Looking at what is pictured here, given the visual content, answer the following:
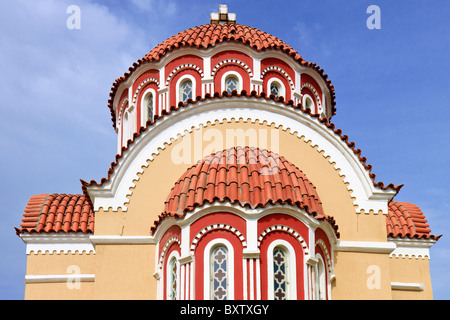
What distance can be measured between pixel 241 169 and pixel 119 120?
621 cm

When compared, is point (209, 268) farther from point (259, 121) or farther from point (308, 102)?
point (308, 102)

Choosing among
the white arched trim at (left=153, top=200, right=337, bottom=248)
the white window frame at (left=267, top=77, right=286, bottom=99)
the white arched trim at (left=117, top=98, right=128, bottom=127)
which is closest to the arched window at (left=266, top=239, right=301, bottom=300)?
the white arched trim at (left=153, top=200, right=337, bottom=248)

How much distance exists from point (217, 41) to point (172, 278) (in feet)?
20.8

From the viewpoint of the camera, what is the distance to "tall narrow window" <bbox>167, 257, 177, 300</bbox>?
14.0m

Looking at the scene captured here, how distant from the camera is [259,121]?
51.6 feet

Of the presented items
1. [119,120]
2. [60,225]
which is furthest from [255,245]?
[119,120]

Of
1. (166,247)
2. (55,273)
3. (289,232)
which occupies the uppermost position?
(289,232)

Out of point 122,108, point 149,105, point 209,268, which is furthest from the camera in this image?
point 122,108

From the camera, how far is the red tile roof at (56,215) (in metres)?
16.3

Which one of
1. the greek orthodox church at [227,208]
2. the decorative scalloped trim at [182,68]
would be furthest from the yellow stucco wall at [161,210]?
the decorative scalloped trim at [182,68]

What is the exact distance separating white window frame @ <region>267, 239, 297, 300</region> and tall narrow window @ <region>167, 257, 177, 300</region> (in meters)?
1.91

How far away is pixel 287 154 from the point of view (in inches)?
617

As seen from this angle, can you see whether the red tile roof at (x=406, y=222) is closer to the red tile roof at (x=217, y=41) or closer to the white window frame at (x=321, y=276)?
the white window frame at (x=321, y=276)

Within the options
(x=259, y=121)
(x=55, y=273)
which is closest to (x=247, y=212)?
(x=259, y=121)
